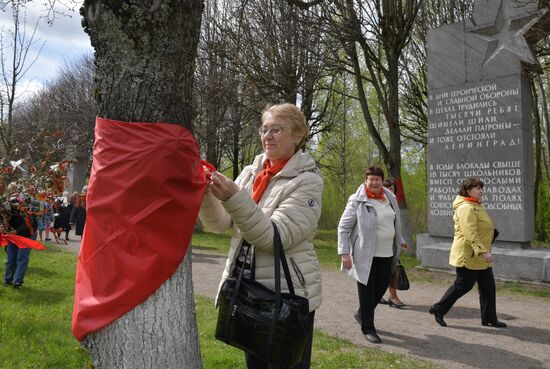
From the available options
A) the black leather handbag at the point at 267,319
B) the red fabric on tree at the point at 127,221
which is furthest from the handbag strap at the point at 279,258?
the red fabric on tree at the point at 127,221

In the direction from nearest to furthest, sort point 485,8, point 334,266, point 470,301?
point 470,301, point 485,8, point 334,266

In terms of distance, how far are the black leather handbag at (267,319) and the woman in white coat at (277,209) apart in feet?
0.28

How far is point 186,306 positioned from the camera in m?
2.41

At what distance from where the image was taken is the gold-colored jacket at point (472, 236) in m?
5.56

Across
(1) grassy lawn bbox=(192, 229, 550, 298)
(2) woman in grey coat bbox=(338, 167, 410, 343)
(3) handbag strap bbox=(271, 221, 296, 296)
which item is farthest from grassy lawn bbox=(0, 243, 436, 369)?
(1) grassy lawn bbox=(192, 229, 550, 298)

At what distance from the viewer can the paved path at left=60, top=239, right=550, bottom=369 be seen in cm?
458

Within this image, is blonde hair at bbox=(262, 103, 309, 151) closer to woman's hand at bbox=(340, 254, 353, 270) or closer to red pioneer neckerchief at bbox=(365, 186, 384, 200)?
woman's hand at bbox=(340, 254, 353, 270)

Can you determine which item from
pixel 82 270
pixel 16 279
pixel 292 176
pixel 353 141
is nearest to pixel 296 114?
pixel 292 176

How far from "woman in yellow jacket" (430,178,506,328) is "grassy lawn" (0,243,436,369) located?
5.49 feet

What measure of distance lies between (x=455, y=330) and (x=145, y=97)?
4.86 meters

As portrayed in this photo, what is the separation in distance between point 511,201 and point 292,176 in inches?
324

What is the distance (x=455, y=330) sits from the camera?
18.4ft

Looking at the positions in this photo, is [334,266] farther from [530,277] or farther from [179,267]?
[179,267]

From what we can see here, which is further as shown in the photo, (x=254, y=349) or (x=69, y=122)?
(x=69, y=122)
